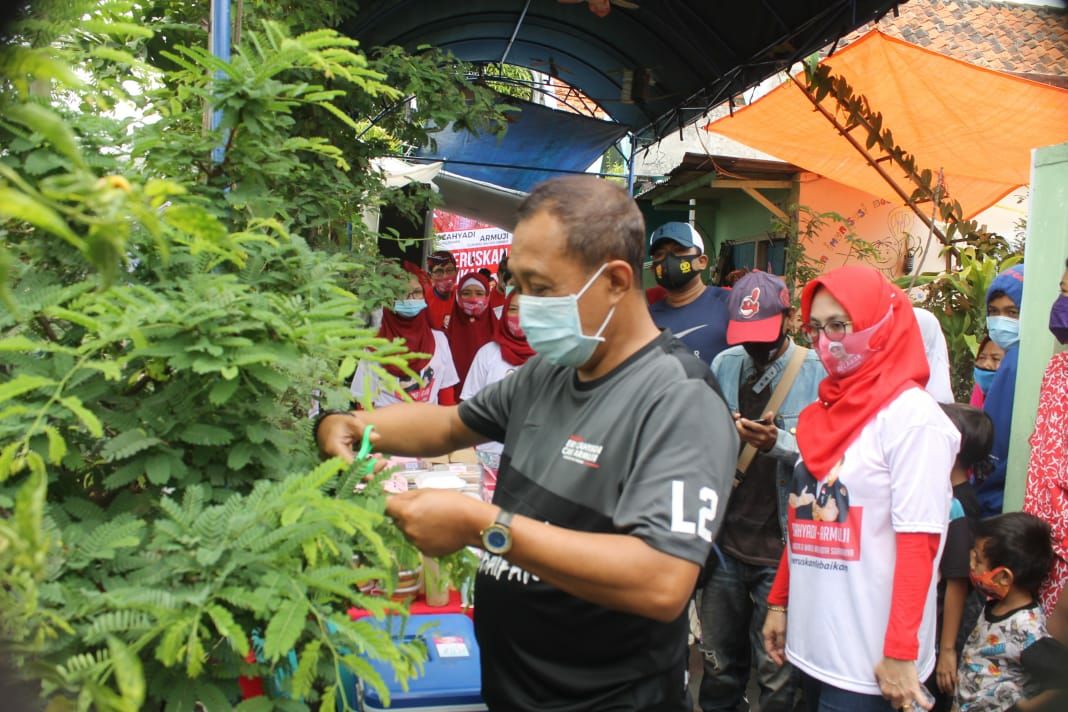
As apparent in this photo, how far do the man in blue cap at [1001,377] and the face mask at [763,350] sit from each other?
1243mm

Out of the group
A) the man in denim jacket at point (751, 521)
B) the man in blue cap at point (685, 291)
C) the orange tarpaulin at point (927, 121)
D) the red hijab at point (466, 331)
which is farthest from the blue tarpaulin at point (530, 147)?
the man in denim jacket at point (751, 521)

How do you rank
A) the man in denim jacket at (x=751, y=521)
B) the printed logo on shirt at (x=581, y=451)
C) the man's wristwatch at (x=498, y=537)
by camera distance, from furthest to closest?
the man in denim jacket at (x=751, y=521) < the printed logo on shirt at (x=581, y=451) < the man's wristwatch at (x=498, y=537)

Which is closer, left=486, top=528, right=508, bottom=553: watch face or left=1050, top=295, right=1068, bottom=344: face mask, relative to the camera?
left=486, top=528, right=508, bottom=553: watch face

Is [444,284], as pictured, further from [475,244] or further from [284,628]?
[475,244]

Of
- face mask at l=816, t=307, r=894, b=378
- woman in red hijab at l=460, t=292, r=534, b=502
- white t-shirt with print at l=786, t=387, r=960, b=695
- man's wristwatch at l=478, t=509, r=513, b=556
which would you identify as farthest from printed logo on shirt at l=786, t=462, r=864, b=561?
woman in red hijab at l=460, t=292, r=534, b=502

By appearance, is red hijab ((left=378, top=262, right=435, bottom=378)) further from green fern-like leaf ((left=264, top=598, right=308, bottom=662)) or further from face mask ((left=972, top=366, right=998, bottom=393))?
green fern-like leaf ((left=264, top=598, right=308, bottom=662))

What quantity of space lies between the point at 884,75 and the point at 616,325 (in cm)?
705

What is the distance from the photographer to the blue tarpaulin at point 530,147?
977 cm

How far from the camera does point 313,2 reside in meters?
5.20

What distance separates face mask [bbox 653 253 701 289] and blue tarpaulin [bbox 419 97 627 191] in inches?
192

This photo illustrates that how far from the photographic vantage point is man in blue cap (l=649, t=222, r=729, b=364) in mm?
4789

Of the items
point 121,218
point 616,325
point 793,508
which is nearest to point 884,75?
point 793,508

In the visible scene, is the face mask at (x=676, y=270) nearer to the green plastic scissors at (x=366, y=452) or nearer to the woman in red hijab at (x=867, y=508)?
the woman in red hijab at (x=867, y=508)

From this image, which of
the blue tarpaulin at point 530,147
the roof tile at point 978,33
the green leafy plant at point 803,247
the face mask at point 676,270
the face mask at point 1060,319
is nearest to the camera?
the face mask at point 1060,319
